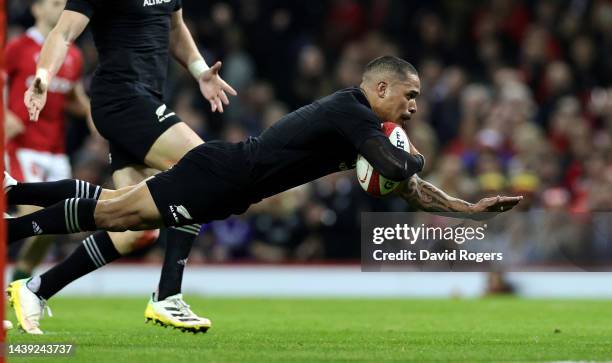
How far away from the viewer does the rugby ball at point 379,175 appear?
7.48 m

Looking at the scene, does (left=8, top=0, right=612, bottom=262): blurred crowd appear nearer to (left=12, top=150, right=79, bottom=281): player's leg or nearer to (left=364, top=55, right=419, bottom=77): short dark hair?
(left=12, top=150, right=79, bottom=281): player's leg

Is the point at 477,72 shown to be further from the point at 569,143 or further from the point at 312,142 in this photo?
the point at 312,142

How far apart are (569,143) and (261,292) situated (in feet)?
15.2

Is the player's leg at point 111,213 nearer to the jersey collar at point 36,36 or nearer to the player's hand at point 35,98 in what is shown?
the player's hand at point 35,98

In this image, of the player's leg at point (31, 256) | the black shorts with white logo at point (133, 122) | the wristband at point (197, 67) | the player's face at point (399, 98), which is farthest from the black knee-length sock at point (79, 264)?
the player's face at point (399, 98)

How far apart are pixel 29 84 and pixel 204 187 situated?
13.2 ft

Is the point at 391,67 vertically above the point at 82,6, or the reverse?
the point at 82,6

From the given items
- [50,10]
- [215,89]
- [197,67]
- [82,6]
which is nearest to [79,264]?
[215,89]

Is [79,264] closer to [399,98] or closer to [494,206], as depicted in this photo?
[399,98]

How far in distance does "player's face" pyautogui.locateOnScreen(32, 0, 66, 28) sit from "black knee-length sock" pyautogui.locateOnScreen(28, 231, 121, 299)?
287cm

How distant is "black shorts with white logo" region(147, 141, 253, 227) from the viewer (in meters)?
7.72

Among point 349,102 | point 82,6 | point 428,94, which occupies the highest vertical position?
point 428,94

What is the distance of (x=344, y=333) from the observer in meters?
9.09

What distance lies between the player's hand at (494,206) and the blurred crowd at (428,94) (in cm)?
824
